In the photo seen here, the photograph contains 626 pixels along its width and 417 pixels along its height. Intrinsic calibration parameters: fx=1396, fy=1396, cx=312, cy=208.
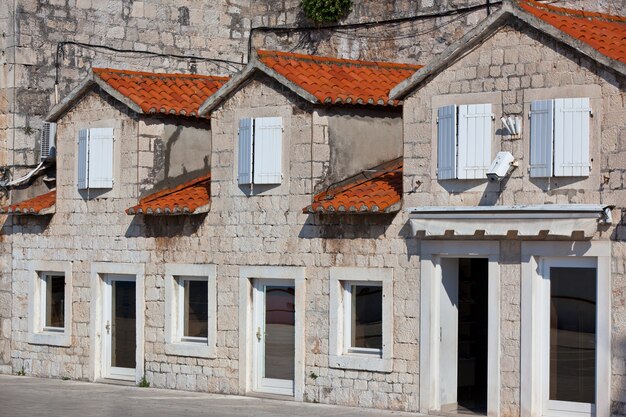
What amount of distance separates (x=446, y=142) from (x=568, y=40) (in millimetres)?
2164

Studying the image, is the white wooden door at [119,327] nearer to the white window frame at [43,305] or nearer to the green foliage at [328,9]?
the white window frame at [43,305]

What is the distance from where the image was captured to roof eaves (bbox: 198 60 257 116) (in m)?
20.4

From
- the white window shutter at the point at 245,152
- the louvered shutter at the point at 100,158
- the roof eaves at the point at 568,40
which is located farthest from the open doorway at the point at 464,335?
the louvered shutter at the point at 100,158

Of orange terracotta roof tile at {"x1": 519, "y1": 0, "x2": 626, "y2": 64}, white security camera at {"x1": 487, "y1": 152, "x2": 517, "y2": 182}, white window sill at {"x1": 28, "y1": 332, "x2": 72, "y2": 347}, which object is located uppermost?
orange terracotta roof tile at {"x1": 519, "y1": 0, "x2": 626, "y2": 64}

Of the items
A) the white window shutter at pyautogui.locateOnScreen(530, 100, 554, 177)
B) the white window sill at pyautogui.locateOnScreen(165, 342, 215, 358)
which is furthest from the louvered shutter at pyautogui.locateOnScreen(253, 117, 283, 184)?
the white window shutter at pyautogui.locateOnScreen(530, 100, 554, 177)

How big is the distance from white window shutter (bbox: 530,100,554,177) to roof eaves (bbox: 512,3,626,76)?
0.74 meters

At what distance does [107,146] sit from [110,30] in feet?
13.1

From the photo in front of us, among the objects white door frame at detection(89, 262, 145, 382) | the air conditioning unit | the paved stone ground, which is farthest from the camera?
the air conditioning unit

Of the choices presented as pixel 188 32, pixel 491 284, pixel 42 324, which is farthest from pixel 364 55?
pixel 491 284

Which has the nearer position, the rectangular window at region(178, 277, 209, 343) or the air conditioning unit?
the rectangular window at region(178, 277, 209, 343)

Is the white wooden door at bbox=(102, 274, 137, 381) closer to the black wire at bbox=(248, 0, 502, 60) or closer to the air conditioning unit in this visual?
the air conditioning unit

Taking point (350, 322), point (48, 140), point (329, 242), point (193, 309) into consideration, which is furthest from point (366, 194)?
point (48, 140)

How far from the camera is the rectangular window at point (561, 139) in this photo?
16547 mm

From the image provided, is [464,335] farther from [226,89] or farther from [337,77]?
[226,89]
